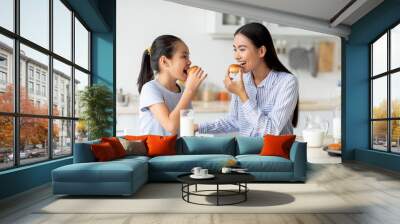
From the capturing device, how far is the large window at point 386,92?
774 cm

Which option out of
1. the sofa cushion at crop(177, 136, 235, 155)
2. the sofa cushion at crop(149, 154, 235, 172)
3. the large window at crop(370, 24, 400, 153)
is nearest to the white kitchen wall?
the large window at crop(370, 24, 400, 153)

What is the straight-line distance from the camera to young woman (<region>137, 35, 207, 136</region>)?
7027mm

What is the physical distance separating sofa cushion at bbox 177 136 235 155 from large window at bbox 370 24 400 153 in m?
3.22

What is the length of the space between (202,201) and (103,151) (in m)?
1.58

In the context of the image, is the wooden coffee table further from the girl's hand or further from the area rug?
the girl's hand

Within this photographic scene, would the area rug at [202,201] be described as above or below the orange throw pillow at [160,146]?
below

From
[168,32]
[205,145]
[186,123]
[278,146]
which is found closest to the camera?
[278,146]

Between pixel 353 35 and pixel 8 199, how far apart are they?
7293 millimetres

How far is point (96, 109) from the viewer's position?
7.43 meters

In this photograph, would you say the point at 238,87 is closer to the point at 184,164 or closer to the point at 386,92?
the point at 184,164

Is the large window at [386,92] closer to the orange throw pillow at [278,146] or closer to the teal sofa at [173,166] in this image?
the orange throw pillow at [278,146]

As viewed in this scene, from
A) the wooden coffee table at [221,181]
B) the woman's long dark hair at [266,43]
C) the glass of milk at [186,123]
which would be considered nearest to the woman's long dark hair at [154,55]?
the glass of milk at [186,123]

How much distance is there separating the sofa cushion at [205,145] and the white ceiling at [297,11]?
119 inches

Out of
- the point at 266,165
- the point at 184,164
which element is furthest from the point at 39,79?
the point at 266,165
